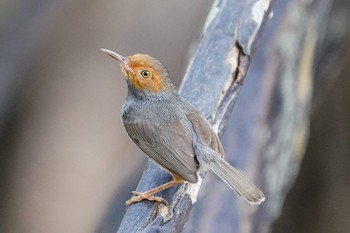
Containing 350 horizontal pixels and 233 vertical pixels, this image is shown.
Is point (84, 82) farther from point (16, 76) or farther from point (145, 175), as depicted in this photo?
point (145, 175)

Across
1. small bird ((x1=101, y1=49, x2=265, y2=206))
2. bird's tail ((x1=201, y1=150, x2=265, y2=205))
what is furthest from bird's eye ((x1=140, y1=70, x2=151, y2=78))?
bird's tail ((x1=201, y1=150, x2=265, y2=205))

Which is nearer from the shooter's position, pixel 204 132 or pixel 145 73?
pixel 204 132

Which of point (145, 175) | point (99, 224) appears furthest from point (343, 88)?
point (145, 175)

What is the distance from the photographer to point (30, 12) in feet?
18.3

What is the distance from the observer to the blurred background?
562 centimetres

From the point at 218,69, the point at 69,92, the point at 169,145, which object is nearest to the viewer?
the point at 169,145

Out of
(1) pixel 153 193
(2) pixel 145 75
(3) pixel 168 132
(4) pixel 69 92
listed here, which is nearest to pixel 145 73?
(2) pixel 145 75

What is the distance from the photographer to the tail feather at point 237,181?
3.26 meters

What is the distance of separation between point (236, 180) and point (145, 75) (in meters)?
0.61

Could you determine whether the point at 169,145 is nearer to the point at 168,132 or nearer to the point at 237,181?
the point at 168,132

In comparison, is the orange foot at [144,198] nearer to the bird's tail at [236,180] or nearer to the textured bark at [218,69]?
the textured bark at [218,69]

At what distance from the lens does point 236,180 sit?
3295 mm

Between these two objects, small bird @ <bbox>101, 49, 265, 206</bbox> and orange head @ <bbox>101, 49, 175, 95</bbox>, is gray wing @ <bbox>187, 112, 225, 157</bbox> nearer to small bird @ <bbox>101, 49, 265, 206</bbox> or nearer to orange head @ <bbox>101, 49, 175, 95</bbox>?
small bird @ <bbox>101, 49, 265, 206</bbox>

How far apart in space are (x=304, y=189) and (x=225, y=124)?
5.04ft
